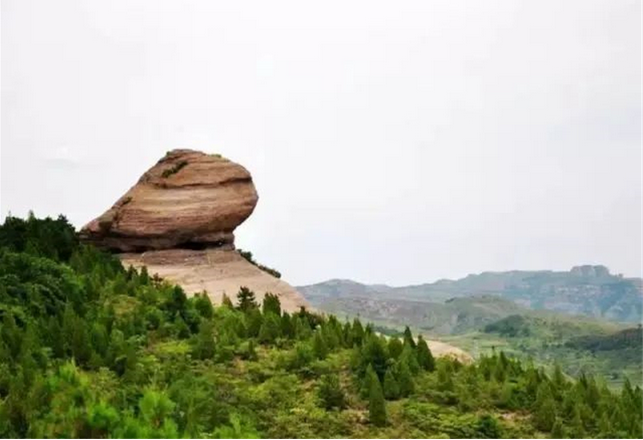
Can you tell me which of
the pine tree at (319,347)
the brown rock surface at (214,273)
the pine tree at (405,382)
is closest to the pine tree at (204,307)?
the brown rock surface at (214,273)

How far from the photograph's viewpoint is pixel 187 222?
2389 centimetres

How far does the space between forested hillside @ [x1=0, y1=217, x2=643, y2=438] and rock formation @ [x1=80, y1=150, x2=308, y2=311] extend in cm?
437

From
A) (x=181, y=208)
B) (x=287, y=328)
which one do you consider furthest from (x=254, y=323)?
(x=181, y=208)

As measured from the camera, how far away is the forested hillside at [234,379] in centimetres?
1180

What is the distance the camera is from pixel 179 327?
16906 millimetres

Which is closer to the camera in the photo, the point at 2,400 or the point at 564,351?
the point at 2,400

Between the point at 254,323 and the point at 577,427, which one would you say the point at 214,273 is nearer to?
the point at 254,323

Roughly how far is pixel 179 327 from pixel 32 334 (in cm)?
303

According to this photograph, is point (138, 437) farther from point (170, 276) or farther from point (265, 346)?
point (170, 276)

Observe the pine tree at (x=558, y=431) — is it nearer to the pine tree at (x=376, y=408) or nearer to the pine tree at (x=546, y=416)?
the pine tree at (x=546, y=416)

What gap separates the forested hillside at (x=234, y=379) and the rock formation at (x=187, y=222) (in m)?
4.37

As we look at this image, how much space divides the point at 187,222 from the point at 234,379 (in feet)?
32.8

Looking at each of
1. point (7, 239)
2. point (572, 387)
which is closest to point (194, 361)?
point (572, 387)

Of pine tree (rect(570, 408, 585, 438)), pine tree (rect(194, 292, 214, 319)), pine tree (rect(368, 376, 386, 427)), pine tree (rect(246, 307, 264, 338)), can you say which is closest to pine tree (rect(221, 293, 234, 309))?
pine tree (rect(194, 292, 214, 319))
